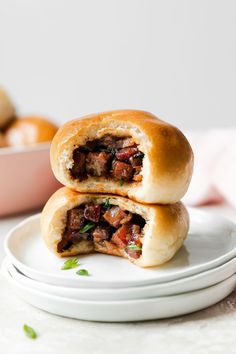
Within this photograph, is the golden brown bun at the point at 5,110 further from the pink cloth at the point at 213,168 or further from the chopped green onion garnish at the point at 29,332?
the chopped green onion garnish at the point at 29,332

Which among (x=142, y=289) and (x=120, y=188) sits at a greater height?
(x=120, y=188)

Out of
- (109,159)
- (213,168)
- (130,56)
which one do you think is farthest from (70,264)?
(130,56)

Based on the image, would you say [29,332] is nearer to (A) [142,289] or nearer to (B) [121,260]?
(A) [142,289]

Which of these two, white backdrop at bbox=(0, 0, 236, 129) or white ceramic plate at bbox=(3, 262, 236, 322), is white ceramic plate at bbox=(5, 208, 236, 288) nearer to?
white ceramic plate at bbox=(3, 262, 236, 322)

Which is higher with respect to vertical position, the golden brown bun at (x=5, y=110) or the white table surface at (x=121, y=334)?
the golden brown bun at (x=5, y=110)

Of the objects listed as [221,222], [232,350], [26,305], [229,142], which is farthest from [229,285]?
[229,142]

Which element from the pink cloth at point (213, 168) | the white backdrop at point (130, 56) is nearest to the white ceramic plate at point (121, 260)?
the pink cloth at point (213, 168)

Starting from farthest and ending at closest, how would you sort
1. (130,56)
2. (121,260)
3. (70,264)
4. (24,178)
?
1. (130,56)
2. (24,178)
3. (121,260)
4. (70,264)

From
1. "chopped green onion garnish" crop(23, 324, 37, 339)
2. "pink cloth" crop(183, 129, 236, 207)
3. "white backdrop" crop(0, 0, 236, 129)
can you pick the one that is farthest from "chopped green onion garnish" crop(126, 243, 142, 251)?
"white backdrop" crop(0, 0, 236, 129)
